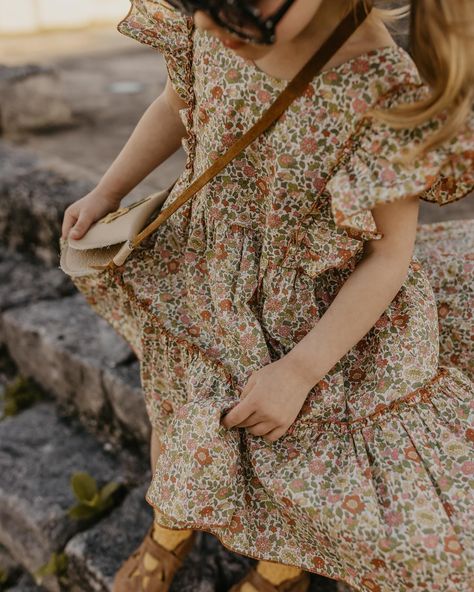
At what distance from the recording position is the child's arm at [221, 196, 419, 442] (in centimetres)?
108

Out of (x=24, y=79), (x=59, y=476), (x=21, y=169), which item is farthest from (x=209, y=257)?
(x=24, y=79)

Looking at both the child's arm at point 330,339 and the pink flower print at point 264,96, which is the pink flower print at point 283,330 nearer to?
the child's arm at point 330,339

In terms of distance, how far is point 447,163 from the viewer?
97 cm

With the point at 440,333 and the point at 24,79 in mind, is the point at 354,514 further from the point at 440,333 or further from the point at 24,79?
the point at 24,79

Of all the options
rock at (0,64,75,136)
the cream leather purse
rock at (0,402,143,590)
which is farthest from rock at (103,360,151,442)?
rock at (0,64,75,136)

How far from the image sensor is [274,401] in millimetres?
1077

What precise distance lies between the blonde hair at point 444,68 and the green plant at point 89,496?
3.99ft

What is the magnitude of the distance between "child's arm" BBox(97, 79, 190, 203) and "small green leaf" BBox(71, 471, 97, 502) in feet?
2.49

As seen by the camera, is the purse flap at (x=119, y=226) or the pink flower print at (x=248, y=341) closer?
the pink flower print at (x=248, y=341)

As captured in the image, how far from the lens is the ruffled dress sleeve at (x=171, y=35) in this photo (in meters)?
1.21

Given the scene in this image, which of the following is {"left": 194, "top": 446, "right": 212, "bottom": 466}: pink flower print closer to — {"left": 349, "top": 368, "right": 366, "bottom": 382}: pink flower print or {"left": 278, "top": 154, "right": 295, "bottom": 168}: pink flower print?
{"left": 349, "top": 368, "right": 366, "bottom": 382}: pink flower print

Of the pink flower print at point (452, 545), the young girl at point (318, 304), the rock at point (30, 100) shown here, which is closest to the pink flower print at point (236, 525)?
the young girl at point (318, 304)

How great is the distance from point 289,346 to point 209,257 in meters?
0.23

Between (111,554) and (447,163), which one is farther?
(111,554)
